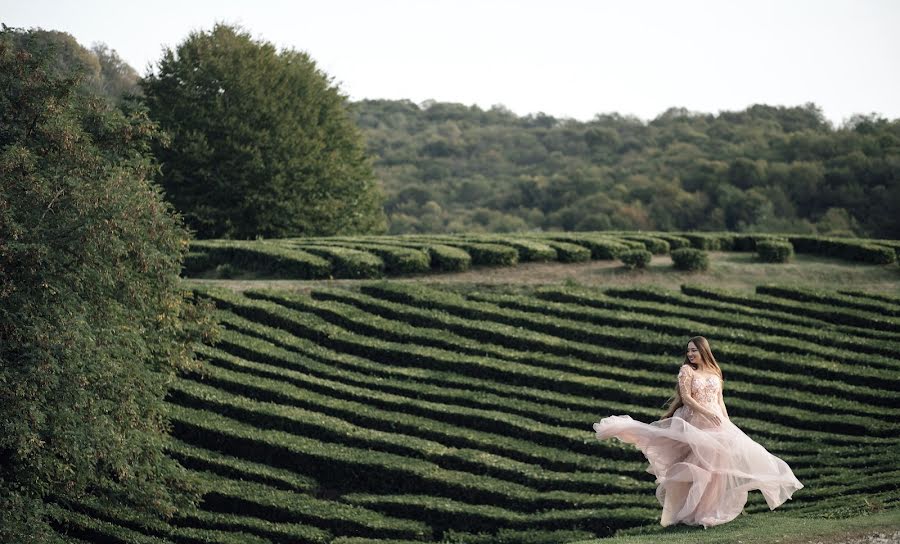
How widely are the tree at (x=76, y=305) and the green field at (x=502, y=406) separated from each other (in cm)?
140

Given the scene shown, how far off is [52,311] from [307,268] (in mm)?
13418

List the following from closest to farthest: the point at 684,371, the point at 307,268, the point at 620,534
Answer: the point at 684,371 → the point at 620,534 → the point at 307,268

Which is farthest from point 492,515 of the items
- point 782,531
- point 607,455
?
point 782,531

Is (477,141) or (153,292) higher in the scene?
(477,141)

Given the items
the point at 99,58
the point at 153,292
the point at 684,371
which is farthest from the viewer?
the point at 99,58

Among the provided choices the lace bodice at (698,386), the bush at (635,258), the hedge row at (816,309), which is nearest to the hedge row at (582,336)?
the hedge row at (816,309)

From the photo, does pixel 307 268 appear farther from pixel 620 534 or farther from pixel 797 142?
pixel 797 142

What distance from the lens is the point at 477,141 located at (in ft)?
336

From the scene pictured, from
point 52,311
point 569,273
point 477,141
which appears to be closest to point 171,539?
point 52,311

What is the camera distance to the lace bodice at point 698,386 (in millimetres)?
15672

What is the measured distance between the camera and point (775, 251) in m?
34.1

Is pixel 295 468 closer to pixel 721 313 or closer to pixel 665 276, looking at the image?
pixel 721 313

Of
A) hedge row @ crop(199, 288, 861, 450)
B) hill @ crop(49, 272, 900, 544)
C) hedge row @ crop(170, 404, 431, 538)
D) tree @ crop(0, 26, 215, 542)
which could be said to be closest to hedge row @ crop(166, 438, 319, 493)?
hill @ crop(49, 272, 900, 544)

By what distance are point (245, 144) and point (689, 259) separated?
16.3 metres
